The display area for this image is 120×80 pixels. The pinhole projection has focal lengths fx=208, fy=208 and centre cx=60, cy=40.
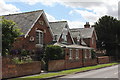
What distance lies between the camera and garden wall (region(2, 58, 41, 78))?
55.9ft

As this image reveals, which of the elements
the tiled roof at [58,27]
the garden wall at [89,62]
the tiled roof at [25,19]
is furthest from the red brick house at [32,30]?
the garden wall at [89,62]

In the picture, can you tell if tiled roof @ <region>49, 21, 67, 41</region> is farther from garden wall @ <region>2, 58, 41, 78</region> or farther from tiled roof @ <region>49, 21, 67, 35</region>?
garden wall @ <region>2, 58, 41, 78</region>

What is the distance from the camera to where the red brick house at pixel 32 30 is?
85.9ft

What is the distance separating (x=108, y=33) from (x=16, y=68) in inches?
1724

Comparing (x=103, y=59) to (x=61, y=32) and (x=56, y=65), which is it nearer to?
(x=61, y=32)

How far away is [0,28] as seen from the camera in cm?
1731

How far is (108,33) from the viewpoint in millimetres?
58281

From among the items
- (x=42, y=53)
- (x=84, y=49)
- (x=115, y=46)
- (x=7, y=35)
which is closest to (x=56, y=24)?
(x=84, y=49)

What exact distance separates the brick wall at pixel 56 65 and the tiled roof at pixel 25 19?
5.21 m

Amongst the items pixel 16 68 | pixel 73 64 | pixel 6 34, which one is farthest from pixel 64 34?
pixel 6 34

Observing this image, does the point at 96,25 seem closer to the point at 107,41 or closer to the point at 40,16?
the point at 107,41

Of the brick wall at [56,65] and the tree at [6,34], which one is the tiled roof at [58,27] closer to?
the brick wall at [56,65]

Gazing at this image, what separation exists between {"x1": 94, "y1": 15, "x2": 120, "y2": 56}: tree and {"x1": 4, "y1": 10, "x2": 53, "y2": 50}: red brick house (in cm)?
2989

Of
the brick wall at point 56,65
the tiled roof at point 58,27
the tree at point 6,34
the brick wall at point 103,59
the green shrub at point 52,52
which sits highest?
the tiled roof at point 58,27
